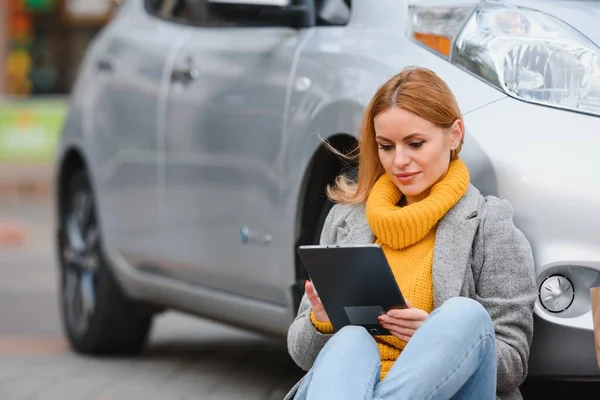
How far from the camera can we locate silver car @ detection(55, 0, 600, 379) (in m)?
3.68

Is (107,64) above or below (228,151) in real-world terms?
below

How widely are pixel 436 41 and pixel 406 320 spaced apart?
920mm

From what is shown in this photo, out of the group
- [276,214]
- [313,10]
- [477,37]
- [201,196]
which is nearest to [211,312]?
[201,196]

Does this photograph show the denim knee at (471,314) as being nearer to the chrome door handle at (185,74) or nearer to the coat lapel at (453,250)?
the coat lapel at (453,250)

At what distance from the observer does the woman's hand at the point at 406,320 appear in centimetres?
347

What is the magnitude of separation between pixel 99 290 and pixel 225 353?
27.5 inches

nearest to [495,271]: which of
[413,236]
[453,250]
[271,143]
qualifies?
[453,250]

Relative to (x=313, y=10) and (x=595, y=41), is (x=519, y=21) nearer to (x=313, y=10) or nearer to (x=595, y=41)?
(x=595, y=41)

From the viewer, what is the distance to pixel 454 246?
11.7ft

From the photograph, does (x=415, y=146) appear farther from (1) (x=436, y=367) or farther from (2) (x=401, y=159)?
(1) (x=436, y=367)

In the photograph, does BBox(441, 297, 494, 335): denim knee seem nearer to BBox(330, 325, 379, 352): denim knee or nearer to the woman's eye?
BBox(330, 325, 379, 352): denim knee

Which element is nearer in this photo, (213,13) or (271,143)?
(271,143)

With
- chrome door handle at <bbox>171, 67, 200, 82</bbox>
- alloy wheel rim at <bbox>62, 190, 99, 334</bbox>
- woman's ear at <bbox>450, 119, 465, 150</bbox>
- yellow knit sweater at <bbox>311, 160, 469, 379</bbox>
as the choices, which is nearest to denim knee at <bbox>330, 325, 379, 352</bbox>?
yellow knit sweater at <bbox>311, 160, 469, 379</bbox>

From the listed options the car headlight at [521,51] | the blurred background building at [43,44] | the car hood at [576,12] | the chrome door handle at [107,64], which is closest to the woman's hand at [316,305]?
the car headlight at [521,51]
